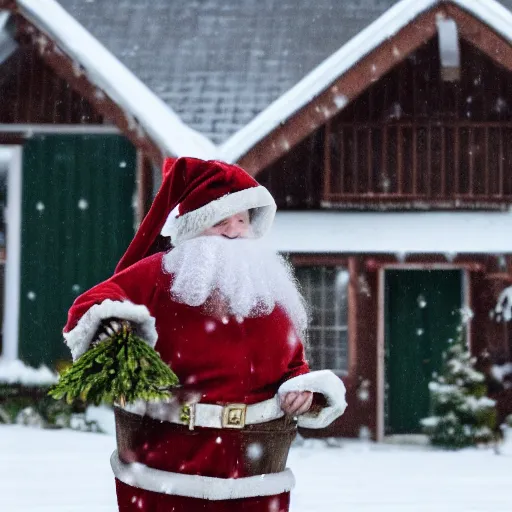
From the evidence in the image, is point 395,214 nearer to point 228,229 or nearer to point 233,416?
point 228,229

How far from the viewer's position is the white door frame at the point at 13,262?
9.28 m

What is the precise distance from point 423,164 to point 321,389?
6633 mm

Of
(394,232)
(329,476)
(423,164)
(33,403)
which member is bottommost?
(329,476)

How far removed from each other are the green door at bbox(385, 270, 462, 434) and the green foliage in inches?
281

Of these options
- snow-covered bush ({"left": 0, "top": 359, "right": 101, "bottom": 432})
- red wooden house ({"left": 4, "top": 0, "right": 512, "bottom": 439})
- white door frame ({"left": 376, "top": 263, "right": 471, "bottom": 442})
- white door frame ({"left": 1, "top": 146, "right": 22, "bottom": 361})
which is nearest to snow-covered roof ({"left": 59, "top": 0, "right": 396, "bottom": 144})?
red wooden house ({"left": 4, "top": 0, "right": 512, "bottom": 439})

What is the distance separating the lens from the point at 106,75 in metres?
8.02

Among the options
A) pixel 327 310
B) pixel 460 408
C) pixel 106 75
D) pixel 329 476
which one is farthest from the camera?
pixel 327 310

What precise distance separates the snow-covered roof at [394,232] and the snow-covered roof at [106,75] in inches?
61.2

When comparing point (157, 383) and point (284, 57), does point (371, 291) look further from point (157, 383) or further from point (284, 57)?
point (157, 383)

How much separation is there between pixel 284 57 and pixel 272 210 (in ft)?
23.3

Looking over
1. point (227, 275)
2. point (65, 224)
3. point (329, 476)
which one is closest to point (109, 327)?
point (227, 275)

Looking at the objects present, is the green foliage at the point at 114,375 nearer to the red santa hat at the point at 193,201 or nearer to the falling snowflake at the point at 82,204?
the red santa hat at the point at 193,201

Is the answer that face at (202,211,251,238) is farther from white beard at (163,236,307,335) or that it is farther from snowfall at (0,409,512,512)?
snowfall at (0,409,512,512)

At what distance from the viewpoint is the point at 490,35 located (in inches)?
323
